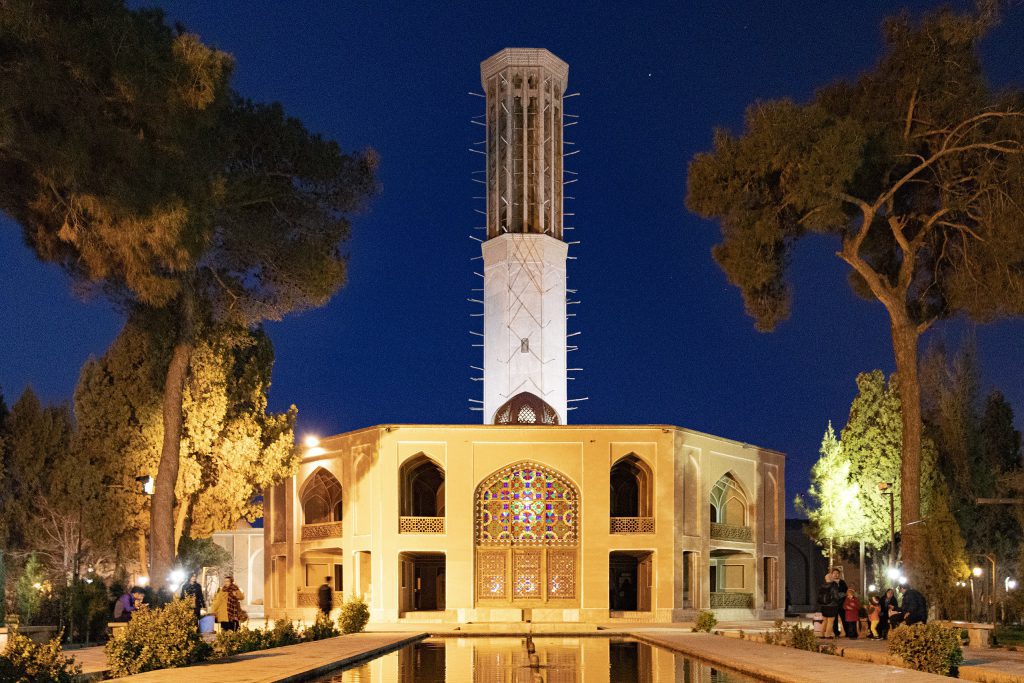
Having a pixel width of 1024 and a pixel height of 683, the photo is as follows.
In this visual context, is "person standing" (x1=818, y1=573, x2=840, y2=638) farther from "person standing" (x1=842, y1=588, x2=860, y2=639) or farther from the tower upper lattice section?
the tower upper lattice section

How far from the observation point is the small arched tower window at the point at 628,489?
32.5m

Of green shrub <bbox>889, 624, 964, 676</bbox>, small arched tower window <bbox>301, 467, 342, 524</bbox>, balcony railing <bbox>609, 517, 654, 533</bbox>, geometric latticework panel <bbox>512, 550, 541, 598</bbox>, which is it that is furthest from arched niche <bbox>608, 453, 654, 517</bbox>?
green shrub <bbox>889, 624, 964, 676</bbox>

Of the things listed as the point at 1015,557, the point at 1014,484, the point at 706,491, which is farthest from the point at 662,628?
the point at 1015,557

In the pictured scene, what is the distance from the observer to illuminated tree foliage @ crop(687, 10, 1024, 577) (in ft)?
75.3

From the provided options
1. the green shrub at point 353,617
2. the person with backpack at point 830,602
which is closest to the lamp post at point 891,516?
the person with backpack at point 830,602

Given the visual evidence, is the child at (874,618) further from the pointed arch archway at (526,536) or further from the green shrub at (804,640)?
the pointed arch archway at (526,536)

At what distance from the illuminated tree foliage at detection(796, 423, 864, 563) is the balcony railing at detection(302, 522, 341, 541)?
16997 millimetres

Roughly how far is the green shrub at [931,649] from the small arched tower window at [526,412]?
22.4 m

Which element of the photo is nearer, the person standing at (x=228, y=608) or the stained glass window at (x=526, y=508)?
the person standing at (x=228, y=608)

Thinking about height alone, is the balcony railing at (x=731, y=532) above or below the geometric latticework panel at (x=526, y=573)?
above

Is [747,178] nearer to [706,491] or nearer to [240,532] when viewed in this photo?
[706,491]

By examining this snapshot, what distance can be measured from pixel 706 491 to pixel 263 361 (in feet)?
41.6

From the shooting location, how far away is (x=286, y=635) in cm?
1981

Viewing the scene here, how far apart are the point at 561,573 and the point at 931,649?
16915 millimetres
